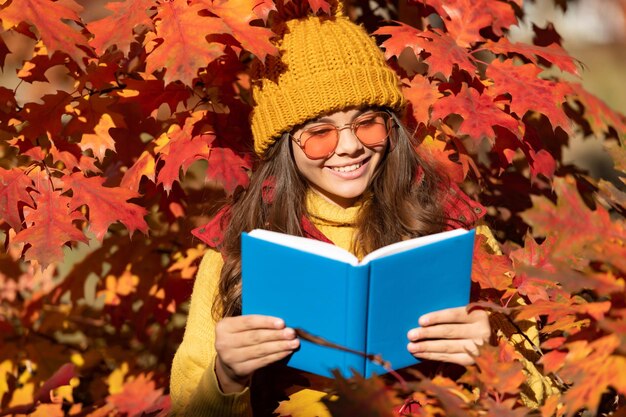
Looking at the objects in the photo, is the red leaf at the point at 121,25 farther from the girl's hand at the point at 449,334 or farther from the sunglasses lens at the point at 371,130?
the girl's hand at the point at 449,334

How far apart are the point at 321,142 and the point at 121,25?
2.03ft

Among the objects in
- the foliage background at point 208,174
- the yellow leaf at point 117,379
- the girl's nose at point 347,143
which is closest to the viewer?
the foliage background at point 208,174

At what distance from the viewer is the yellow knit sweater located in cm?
203

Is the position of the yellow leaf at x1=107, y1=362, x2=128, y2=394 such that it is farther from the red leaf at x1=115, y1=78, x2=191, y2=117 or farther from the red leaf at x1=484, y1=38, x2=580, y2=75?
the red leaf at x1=484, y1=38, x2=580, y2=75

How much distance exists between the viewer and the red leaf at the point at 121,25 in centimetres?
216

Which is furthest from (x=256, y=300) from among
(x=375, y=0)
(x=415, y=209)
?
(x=375, y=0)

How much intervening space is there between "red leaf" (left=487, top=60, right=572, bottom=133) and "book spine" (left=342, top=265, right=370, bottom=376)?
2.89 ft

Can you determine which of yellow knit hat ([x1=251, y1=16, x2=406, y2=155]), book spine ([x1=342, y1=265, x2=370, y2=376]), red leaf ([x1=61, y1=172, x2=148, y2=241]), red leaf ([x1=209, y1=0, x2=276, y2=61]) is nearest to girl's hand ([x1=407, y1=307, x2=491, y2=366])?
book spine ([x1=342, y1=265, x2=370, y2=376])

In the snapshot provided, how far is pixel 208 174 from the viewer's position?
7.63 feet

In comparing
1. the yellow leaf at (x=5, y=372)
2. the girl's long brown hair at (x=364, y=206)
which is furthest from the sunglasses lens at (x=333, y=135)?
the yellow leaf at (x=5, y=372)

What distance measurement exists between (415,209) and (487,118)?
328 mm

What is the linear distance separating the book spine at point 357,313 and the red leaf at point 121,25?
91 centimetres

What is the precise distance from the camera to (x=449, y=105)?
234 cm

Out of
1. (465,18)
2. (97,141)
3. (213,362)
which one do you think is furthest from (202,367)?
(465,18)
